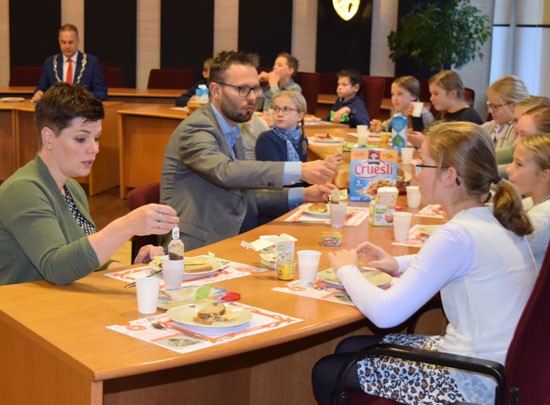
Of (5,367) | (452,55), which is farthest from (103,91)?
(5,367)

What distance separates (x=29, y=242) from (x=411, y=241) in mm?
1502

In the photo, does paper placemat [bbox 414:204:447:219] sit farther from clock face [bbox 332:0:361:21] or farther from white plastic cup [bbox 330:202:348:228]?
clock face [bbox 332:0:361:21]

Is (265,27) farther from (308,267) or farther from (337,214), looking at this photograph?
(308,267)

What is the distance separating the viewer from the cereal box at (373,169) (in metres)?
4.08

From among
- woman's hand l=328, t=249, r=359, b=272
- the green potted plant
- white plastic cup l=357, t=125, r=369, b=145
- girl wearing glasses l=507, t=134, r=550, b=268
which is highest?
the green potted plant

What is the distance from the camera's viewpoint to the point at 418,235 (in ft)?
11.3

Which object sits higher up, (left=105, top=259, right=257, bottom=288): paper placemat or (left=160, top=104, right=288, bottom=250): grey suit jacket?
(left=160, top=104, right=288, bottom=250): grey suit jacket

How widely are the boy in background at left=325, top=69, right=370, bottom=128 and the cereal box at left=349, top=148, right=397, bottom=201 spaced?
371 cm

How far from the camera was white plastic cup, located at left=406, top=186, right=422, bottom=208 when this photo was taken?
4.01 metres

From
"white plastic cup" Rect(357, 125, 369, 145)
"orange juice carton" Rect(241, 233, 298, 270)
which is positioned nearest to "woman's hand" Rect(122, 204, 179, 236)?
"orange juice carton" Rect(241, 233, 298, 270)

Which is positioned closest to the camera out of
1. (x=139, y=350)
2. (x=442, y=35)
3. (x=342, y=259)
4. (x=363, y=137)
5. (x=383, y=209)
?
(x=139, y=350)

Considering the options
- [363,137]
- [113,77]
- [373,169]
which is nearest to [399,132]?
[363,137]

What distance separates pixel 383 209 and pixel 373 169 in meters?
0.54

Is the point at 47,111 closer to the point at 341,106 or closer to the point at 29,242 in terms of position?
the point at 29,242
